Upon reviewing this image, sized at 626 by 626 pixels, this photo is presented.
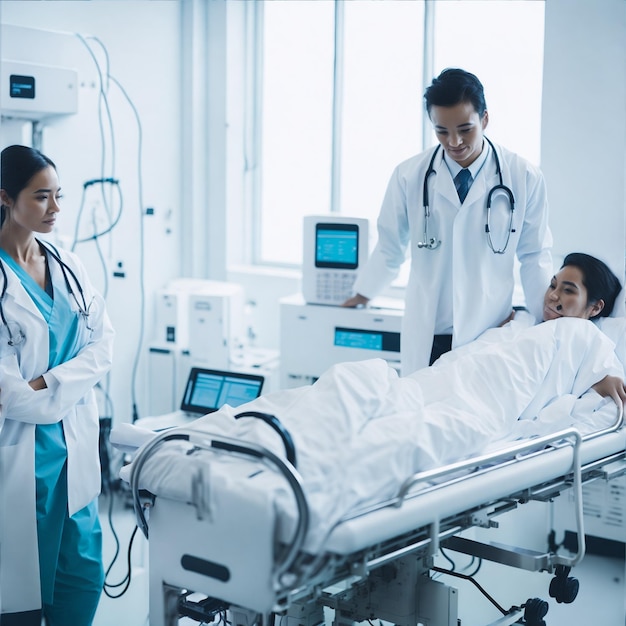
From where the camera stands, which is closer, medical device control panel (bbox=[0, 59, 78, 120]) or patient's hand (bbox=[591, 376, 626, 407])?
patient's hand (bbox=[591, 376, 626, 407])

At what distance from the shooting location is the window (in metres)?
3.54

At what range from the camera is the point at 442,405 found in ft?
6.22

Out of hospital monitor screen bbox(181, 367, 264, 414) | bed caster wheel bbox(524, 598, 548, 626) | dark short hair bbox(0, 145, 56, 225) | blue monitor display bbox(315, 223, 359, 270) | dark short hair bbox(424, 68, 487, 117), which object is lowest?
bed caster wheel bbox(524, 598, 548, 626)

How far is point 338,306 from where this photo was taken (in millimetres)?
3285

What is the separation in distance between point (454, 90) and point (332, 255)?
1.17 m

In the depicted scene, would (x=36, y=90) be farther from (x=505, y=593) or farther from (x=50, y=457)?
(x=505, y=593)

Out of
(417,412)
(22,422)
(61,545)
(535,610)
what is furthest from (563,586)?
(22,422)

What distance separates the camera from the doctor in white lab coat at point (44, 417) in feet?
6.77

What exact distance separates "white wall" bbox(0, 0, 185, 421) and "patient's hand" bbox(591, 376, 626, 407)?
7.60 feet

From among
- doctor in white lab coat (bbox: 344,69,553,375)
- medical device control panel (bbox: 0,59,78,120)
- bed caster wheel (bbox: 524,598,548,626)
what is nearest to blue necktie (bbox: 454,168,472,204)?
doctor in white lab coat (bbox: 344,69,553,375)

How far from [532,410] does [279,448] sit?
86 cm

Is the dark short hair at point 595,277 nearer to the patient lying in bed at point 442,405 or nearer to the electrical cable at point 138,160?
the patient lying in bed at point 442,405

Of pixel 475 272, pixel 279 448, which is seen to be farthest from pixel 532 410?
pixel 279 448

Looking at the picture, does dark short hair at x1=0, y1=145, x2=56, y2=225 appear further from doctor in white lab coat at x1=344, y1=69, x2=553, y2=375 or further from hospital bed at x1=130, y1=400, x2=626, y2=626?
doctor in white lab coat at x1=344, y1=69, x2=553, y2=375
